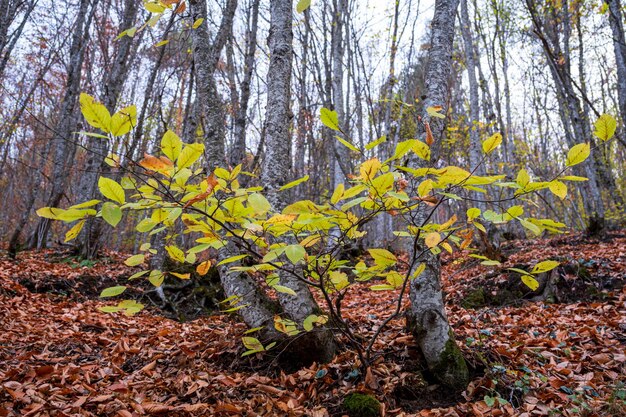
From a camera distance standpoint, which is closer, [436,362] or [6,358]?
[436,362]

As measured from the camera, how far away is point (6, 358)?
2221mm

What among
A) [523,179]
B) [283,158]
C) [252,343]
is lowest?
Result: [252,343]

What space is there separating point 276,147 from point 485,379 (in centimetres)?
191

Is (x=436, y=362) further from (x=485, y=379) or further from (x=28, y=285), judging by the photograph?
(x=28, y=285)

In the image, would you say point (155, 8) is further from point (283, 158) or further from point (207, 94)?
point (207, 94)

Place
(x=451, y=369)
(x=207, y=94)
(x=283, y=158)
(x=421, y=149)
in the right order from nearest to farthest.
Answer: (x=421, y=149)
(x=451, y=369)
(x=283, y=158)
(x=207, y=94)

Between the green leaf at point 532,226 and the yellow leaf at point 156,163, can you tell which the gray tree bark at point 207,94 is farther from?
the green leaf at point 532,226

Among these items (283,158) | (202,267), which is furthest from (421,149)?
(283,158)

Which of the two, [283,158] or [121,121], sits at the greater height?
[283,158]

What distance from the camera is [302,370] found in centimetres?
211

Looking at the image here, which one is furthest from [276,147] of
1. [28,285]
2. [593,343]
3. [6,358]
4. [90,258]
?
[90,258]

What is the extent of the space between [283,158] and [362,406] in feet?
5.34

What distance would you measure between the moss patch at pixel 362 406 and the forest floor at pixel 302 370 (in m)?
0.05

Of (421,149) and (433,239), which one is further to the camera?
(421,149)
